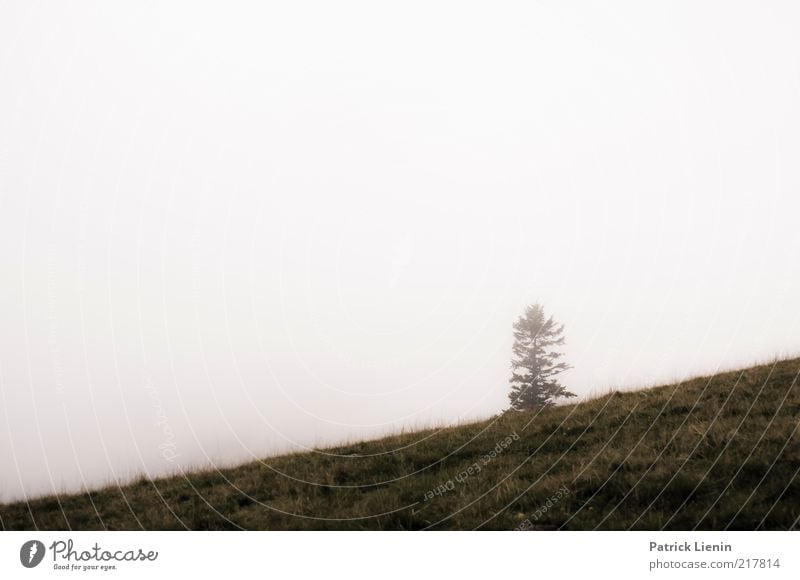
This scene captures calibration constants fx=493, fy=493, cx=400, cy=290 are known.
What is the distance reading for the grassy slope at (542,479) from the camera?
5.76 meters

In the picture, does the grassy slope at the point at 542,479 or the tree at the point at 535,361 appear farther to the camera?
the tree at the point at 535,361

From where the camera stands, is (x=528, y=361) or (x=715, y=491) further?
(x=528, y=361)

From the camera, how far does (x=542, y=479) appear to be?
22.4 ft

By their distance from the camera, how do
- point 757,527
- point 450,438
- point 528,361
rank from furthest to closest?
point 528,361 < point 450,438 < point 757,527

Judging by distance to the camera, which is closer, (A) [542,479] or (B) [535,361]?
(A) [542,479]

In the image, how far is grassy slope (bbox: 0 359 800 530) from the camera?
5.76m

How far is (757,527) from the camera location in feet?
17.6
